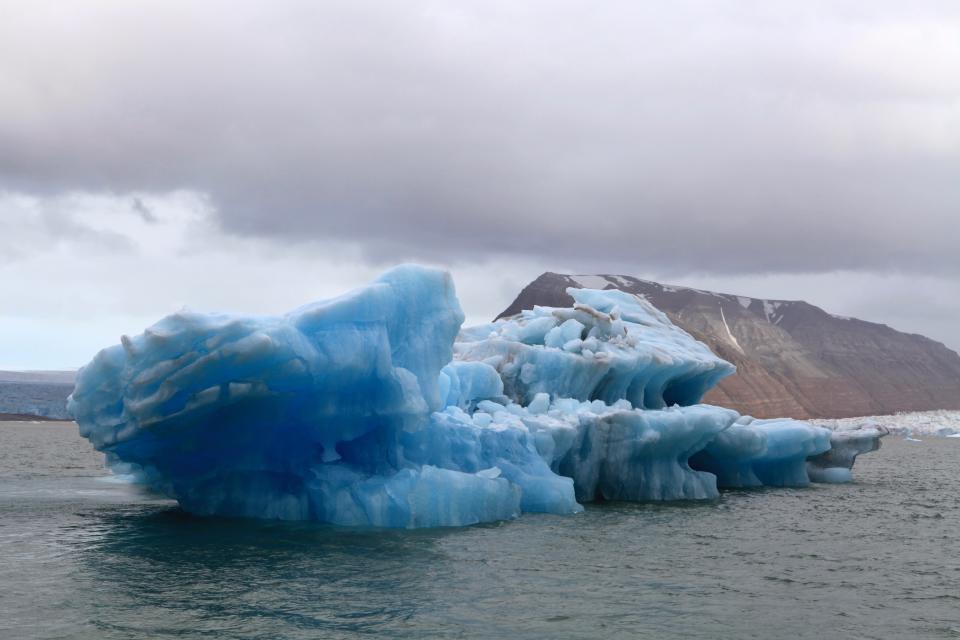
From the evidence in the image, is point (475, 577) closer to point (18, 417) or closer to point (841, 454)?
point (841, 454)

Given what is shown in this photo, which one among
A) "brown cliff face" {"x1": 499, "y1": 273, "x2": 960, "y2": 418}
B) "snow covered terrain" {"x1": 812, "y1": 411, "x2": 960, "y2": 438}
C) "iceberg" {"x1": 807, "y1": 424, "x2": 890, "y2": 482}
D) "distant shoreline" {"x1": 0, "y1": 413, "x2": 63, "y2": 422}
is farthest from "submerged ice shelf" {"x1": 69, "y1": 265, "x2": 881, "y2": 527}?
"brown cliff face" {"x1": 499, "y1": 273, "x2": 960, "y2": 418}

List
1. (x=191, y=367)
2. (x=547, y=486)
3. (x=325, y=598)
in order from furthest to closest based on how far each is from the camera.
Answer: (x=547, y=486)
(x=191, y=367)
(x=325, y=598)

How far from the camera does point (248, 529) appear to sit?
16578 mm

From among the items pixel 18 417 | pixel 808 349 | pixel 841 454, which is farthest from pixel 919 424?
pixel 18 417

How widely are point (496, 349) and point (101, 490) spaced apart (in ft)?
32.9

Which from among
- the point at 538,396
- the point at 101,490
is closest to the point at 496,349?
the point at 538,396

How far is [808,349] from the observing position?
167 meters

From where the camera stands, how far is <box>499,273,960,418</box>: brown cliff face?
480ft

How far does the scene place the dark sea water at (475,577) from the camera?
10.9 metres

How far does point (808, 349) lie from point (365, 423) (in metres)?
160

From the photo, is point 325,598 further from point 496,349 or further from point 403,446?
point 496,349

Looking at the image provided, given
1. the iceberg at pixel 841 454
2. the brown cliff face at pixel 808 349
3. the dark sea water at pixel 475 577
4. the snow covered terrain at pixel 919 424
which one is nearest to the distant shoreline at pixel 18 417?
the brown cliff face at pixel 808 349

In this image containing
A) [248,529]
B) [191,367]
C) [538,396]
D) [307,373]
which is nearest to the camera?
[191,367]

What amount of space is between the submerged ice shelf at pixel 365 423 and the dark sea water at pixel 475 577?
30.3 inches
